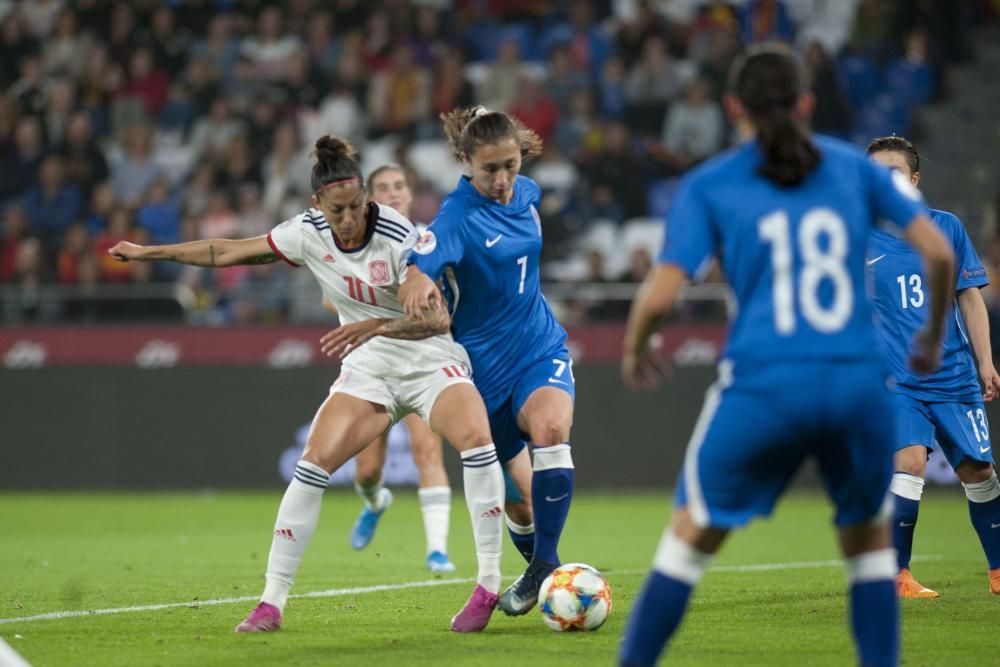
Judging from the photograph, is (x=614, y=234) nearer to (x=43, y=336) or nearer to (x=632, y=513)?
(x=632, y=513)

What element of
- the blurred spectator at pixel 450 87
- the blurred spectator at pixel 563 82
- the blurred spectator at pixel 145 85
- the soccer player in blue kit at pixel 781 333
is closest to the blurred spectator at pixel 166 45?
the blurred spectator at pixel 145 85

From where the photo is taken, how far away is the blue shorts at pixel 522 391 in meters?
7.07

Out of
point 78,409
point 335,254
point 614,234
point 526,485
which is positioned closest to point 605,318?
point 614,234

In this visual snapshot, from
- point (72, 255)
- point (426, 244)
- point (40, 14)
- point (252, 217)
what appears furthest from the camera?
point (40, 14)

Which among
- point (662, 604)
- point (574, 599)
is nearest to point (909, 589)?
point (574, 599)

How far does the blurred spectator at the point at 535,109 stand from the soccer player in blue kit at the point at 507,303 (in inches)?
454

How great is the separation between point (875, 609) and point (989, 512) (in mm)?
3732

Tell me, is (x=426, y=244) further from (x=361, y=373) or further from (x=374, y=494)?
(x=374, y=494)

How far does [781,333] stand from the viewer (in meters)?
4.47

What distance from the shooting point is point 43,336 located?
1661 centimetres

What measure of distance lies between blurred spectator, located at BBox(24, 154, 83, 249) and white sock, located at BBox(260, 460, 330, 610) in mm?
12741

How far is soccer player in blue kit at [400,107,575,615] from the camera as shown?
22.0ft

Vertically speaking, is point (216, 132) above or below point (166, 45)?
below

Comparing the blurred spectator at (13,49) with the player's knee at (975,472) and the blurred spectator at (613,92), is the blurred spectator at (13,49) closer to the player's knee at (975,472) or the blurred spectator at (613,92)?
the blurred spectator at (613,92)
